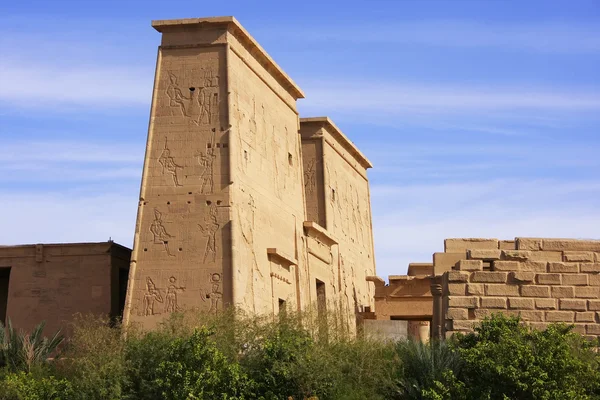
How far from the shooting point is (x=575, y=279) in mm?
20641

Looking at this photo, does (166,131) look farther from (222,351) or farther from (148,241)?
(222,351)

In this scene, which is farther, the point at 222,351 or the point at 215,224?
the point at 215,224

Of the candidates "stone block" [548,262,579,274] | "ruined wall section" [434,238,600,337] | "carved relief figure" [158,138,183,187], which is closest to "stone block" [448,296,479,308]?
"ruined wall section" [434,238,600,337]

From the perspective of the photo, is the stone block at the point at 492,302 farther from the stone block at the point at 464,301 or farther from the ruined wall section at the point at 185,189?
the ruined wall section at the point at 185,189

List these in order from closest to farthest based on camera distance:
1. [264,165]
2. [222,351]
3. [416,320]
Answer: [222,351] → [264,165] → [416,320]

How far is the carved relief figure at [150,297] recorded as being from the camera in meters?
25.3

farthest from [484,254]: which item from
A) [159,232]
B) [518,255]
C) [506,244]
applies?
[159,232]

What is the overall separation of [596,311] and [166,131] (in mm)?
9941

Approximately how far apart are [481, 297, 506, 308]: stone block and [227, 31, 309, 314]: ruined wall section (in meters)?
6.01

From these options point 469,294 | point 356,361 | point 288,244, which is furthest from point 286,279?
point 469,294

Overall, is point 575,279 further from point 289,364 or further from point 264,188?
point 264,188

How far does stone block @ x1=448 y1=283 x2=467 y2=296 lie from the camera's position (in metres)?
20.6

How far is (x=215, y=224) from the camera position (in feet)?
84.3

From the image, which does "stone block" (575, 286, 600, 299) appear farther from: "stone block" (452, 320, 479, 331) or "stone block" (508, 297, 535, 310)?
"stone block" (452, 320, 479, 331)
